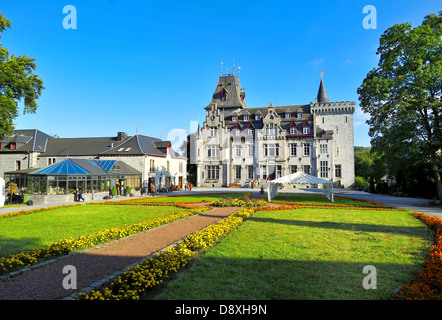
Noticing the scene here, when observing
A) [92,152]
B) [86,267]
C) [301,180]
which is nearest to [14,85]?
[92,152]

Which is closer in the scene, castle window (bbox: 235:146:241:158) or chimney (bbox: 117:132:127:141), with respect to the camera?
chimney (bbox: 117:132:127:141)

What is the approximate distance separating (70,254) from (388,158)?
2399 cm

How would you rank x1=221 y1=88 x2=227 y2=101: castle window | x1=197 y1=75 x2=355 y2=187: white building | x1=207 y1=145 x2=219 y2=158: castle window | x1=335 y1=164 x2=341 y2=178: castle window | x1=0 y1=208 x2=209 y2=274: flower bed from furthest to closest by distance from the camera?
x1=221 y1=88 x2=227 y2=101: castle window < x1=207 y1=145 x2=219 y2=158: castle window < x1=335 y1=164 x2=341 y2=178: castle window < x1=197 y1=75 x2=355 y2=187: white building < x1=0 y1=208 x2=209 y2=274: flower bed

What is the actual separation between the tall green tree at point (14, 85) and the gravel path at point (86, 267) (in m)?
Answer: 18.9

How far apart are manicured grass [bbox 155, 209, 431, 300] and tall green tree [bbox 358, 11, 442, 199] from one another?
11284 millimetres

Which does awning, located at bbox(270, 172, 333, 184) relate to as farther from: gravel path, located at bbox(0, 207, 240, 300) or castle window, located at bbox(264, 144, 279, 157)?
castle window, located at bbox(264, 144, 279, 157)

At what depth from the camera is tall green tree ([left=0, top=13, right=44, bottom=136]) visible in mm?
21062

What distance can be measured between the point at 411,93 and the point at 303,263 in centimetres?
2127

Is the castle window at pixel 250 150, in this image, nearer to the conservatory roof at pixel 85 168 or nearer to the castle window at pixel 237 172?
the castle window at pixel 237 172

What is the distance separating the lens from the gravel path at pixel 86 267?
5461mm

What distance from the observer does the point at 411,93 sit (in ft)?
69.7

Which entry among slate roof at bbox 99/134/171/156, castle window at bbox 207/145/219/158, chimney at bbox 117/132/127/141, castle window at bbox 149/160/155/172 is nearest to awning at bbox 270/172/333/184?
castle window at bbox 149/160/155/172
